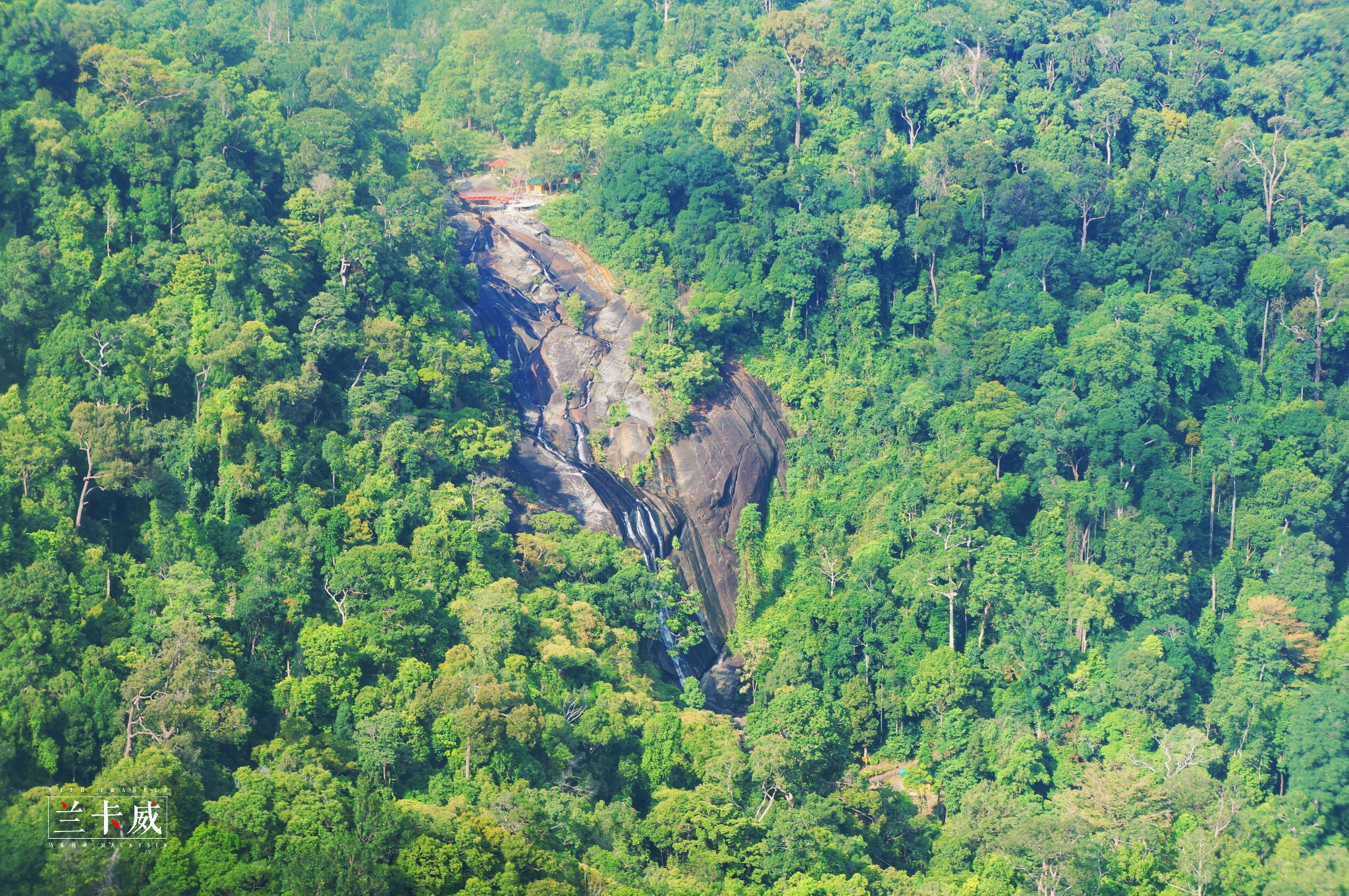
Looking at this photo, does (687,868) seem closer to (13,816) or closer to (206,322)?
(13,816)

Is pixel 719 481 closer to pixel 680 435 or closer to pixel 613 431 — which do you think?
pixel 680 435

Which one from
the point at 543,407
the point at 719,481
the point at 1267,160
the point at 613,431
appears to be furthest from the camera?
the point at 1267,160

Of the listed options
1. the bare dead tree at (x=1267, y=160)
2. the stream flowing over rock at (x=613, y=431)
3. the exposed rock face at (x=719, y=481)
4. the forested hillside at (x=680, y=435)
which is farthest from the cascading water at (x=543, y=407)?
the bare dead tree at (x=1267, y=160)

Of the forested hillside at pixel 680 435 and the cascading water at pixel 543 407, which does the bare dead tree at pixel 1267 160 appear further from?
the cascading water at pixel 543 407

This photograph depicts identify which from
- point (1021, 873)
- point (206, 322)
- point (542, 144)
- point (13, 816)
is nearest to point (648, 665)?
point (1021, 873)

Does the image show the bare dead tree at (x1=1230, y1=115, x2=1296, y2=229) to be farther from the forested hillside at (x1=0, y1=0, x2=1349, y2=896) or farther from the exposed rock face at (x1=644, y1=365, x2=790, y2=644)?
the exposed rock face at (x1=644, y1=365, x2=790, y2=644)

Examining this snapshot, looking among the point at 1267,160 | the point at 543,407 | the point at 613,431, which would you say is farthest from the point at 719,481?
the point at 1267,160
